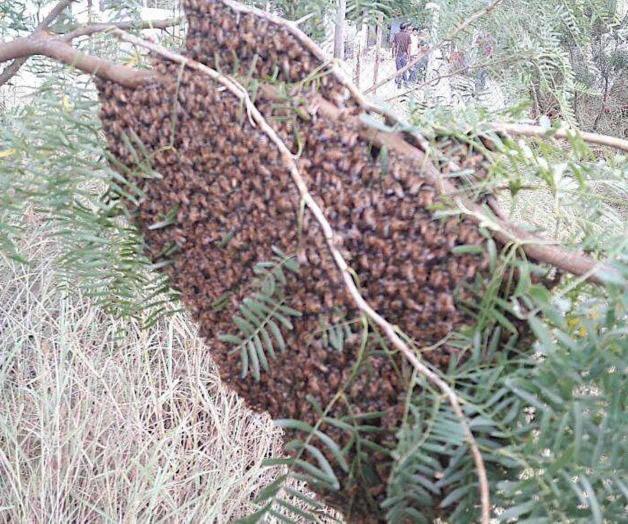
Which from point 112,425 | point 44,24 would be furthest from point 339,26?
point 112,425

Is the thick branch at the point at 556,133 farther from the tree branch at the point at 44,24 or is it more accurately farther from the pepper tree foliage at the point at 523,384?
the tree branch at the point at 44,24

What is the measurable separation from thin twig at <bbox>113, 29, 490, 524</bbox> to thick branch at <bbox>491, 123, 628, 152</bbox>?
11 centimetres

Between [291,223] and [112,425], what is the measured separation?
118 cm

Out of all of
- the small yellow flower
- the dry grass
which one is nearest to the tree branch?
the small yellow flower

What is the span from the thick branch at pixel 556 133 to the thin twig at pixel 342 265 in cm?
11

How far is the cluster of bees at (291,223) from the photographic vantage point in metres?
0.33

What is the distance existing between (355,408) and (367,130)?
5.6 inches

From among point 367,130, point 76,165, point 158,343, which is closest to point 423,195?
point 367,130

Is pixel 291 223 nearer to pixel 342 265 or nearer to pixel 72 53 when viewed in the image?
pixel 342 265

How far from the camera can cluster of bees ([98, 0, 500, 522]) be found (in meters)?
0.33

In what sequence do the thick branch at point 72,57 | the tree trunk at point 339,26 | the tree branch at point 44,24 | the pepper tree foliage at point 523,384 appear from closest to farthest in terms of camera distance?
the pepper tree foliage at point 523,384, the thick branch at point 72,57, the tree branch at point 44,24, the tree trunk at point 339,26

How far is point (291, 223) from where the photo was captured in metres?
0.35

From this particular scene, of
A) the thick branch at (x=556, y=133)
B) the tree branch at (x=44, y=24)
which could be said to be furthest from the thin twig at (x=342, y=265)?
the tree branch at (x=44, y=24)

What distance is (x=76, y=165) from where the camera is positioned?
41cm
